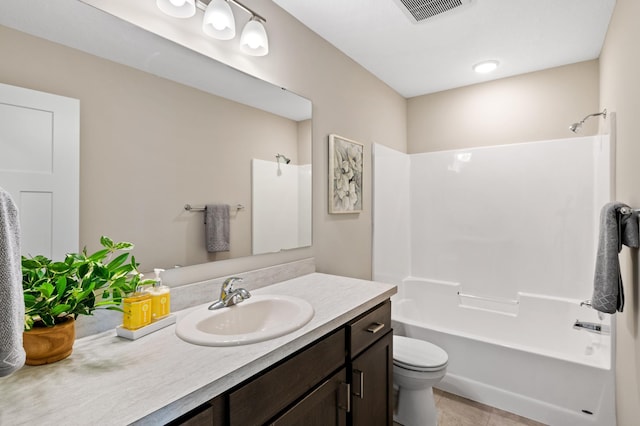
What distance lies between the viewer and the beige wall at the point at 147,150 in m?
1.01

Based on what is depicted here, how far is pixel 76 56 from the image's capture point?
3.41 ft

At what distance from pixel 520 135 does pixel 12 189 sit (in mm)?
3220

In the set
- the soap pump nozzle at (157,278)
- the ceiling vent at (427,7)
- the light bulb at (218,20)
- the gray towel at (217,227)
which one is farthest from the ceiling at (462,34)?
the soap pump nozzle at (157,278)

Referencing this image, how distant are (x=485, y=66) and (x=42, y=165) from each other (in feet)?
9.20

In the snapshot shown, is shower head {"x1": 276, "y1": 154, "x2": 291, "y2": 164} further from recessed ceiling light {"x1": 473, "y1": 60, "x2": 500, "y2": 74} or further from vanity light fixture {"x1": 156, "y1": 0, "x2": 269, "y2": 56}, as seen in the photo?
recessed ceiling light {"x1": 473, "y1": 60, "x2": 500, "y2": 74}

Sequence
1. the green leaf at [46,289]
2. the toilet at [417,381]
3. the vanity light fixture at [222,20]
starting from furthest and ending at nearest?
the toilet at [417,381], the vanity light fixture at [222,20], the green leaf at [46,289]

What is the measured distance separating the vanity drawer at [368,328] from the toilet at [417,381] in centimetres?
49

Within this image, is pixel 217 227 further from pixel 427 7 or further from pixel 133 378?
pixel 427 7

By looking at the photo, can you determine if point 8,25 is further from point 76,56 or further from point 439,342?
point 439,342

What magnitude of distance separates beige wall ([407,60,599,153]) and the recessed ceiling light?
317 mm

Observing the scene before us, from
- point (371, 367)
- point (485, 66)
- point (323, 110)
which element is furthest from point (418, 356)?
point (485, 66)

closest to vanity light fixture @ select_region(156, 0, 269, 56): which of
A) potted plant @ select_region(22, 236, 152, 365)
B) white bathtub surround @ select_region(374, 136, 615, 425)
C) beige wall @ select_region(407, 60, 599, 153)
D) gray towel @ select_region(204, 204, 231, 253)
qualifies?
gray towel @ select_region(204, 204, 231, 253)

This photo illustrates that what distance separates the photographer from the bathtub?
1.88 m

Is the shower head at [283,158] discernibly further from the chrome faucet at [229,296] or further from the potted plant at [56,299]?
the potted plant at [56,299]
